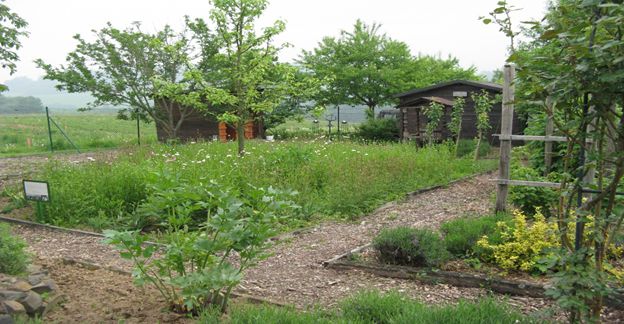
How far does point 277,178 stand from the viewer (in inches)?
371

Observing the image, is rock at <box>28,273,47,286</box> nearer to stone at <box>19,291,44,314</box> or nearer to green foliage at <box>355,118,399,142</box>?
stone at <box>19,291,44,314</box>

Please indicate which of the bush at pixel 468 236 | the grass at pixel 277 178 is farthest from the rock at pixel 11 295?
the bush at pixel 468 236

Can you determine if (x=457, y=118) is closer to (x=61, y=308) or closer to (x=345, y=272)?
(x=345, y=272)

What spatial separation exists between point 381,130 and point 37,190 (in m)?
17.4

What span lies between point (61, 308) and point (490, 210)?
6.10 m

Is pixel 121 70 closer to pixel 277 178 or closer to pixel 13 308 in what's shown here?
pixel 277 178

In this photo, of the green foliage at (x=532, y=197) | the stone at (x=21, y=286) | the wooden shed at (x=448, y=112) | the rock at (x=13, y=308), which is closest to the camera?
the rock at (x=13, y=308)

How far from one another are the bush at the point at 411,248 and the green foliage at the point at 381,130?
17785 mm

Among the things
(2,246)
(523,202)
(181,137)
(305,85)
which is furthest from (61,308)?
(181,137)

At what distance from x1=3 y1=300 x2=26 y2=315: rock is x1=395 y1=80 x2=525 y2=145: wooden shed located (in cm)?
1495

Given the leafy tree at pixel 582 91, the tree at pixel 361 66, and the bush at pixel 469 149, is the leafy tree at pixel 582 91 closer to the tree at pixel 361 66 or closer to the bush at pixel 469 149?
the bush at pixel 469 149

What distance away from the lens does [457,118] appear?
53.3 feet

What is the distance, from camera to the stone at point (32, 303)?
3516mm

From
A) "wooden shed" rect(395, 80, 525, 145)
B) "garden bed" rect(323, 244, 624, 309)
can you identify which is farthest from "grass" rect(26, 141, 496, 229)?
"wooden shed" rect(395, 80, 525, 145)
